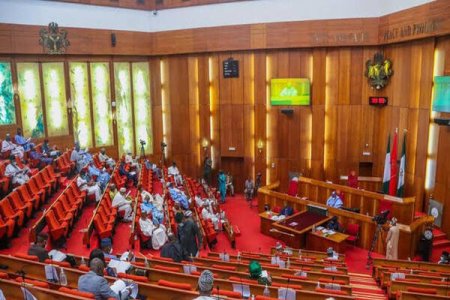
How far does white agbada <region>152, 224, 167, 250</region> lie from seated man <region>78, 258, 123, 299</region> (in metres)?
2.87

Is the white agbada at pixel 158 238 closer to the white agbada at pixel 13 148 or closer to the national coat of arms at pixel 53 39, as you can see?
the white agbada at pixel 13 148

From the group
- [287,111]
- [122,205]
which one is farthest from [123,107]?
[122,205]

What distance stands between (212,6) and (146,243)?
8576 millimetres

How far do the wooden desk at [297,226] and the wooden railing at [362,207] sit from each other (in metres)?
0.42

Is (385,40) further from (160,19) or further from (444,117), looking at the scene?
(160,19)

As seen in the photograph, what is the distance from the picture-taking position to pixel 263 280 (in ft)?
14.2

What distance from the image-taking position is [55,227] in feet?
19.2

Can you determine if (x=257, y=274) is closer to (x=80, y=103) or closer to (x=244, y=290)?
(x=244, y=290)

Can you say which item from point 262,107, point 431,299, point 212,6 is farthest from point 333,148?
point 431,299

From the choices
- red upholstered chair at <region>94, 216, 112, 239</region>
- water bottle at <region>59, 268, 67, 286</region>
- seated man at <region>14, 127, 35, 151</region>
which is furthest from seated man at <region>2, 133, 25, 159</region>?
water bottle at <region>59, 268, 67, 286</region>

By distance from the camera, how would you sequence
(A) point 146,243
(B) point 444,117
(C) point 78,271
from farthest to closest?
(B) point 444,117
(A) point 146,243
(C) point 78,271

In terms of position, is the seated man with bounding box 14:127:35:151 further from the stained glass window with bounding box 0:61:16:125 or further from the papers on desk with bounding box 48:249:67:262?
A: the papers on desk with bounding box 48:249:67:262

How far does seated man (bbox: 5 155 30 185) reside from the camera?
738cm

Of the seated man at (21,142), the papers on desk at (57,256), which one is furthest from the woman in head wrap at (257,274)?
the seated man at (21,142)
